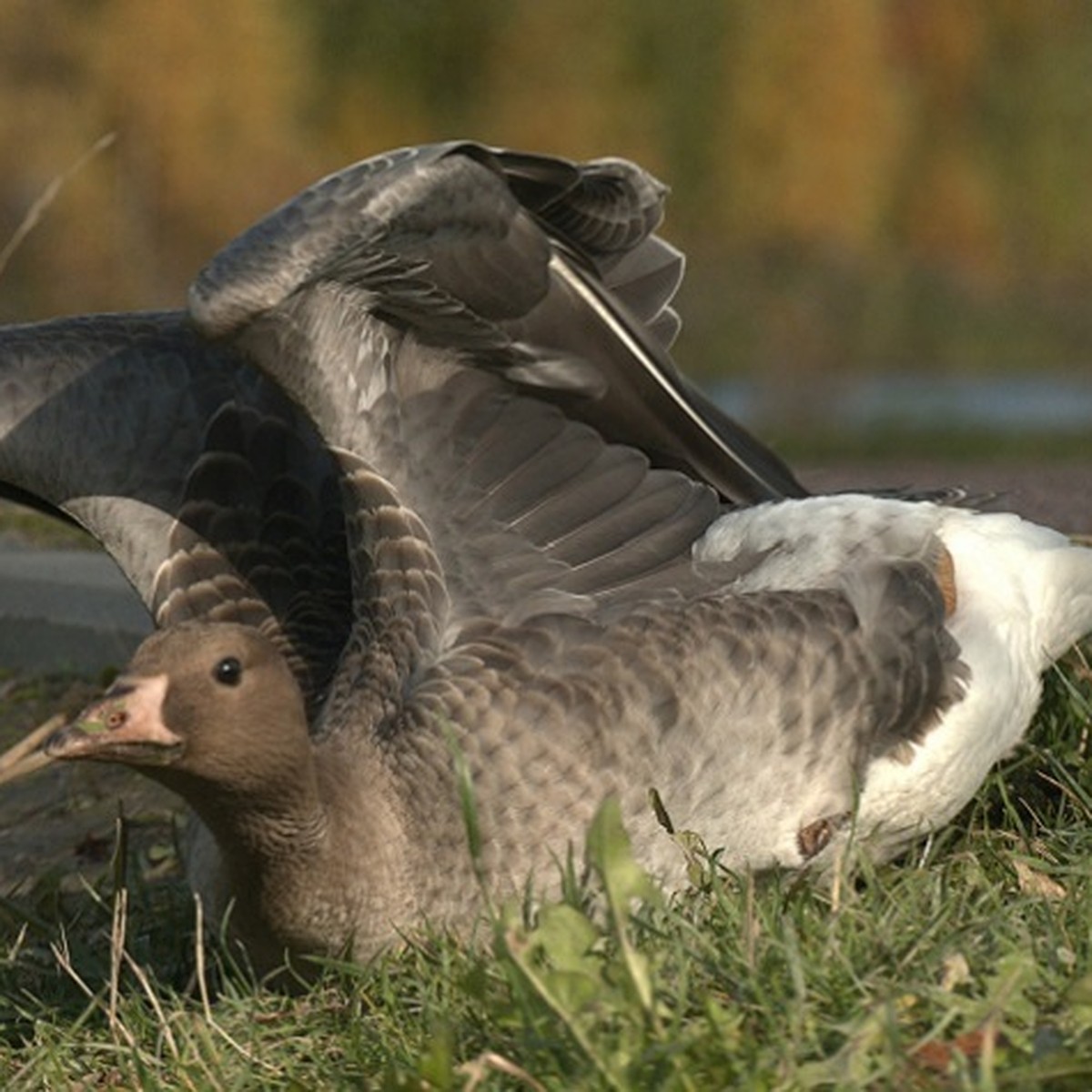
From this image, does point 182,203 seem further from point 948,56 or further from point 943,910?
point 943,910

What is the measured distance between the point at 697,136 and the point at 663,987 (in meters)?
23.6

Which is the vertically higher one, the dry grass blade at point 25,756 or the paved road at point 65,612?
the dry grass blade at point 25,756

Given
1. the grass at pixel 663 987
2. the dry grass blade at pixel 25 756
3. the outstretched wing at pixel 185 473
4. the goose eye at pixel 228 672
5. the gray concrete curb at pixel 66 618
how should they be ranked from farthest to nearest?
the gray concrete curb at pixel 66 618
the dry grass blade at pixel 25 756
the outstretched wing at pixel 185 473
the goose eye at pixel 228 672
the grass at pixel 663 987

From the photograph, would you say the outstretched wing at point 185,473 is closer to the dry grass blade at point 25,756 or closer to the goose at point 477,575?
the goose at point 477,575

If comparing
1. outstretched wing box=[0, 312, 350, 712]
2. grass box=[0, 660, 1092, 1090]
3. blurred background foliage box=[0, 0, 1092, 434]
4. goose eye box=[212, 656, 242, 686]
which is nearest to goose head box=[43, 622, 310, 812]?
goose eye box=[212, 656, 242, 686]

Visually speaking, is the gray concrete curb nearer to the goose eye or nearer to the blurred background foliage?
the goose eye

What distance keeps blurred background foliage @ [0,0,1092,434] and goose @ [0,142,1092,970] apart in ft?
46.7

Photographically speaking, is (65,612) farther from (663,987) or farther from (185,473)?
(663,987)

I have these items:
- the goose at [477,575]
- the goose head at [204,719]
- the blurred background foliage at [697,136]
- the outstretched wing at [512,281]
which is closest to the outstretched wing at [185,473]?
the goose at [477,575]

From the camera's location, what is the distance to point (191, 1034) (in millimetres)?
4262

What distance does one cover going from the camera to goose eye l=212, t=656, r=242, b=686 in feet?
14.5

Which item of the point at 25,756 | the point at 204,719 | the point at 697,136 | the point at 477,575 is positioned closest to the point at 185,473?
the point at 477,575

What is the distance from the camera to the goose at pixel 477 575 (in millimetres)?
4625

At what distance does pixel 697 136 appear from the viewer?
2677 cm
